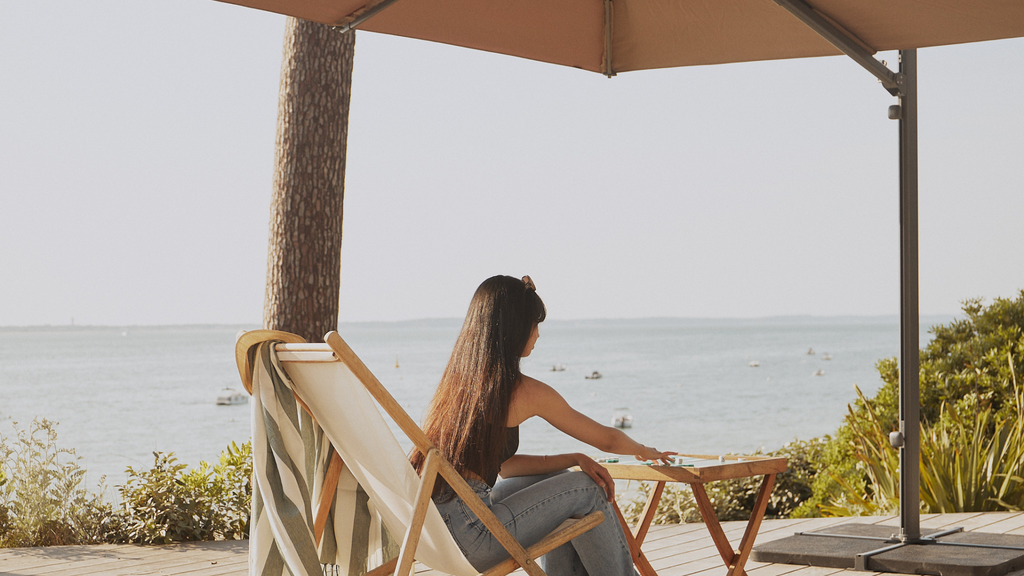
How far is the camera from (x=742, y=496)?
687cm

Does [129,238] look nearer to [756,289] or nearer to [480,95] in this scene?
[480,95]

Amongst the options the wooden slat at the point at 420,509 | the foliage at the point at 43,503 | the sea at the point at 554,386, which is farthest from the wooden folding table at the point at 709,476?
the sea at the point at 554,386

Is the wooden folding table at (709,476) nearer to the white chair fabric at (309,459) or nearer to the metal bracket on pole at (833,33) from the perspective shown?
the white chair fabric at (309,459)

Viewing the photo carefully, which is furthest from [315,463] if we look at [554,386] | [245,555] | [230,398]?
[554,386]

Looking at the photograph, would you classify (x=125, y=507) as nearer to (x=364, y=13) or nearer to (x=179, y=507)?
(x=179, y=507)

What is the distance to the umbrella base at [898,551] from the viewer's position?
10.5ft

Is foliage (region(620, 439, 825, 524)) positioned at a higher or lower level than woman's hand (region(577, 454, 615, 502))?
lower

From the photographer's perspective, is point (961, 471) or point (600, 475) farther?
point (961, 471)

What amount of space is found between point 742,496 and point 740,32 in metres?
4.73

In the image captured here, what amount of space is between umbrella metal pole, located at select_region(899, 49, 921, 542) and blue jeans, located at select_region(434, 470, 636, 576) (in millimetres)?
1735

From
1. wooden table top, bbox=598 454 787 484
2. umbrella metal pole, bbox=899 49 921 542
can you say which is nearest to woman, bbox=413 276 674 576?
wooden table top, bbox=598 454 787 484

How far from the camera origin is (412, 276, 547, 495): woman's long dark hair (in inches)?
88.9

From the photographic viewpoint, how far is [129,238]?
173 feet

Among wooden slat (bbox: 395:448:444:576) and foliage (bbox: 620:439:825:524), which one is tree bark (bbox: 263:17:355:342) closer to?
wooden slat (bbox: 395:448:444:576)
